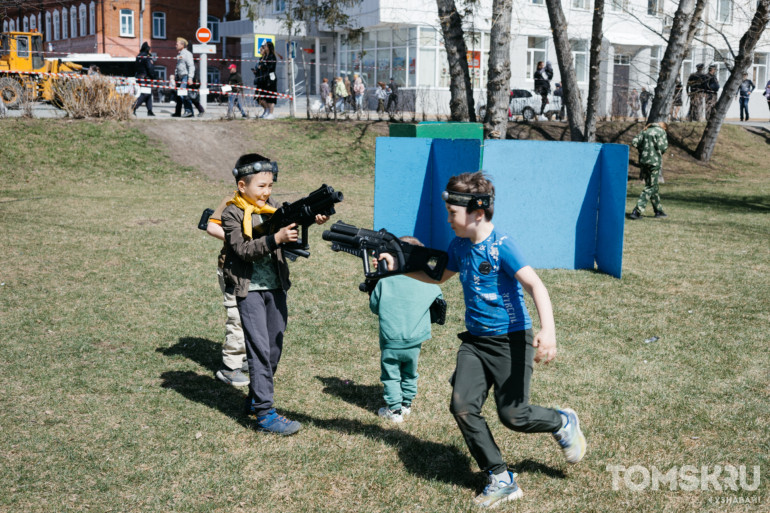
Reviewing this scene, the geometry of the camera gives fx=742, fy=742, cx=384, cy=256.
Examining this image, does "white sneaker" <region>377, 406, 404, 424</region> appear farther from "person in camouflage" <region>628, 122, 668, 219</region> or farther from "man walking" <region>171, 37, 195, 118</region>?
"man walking" <region>171, 37, 195, 118</region>

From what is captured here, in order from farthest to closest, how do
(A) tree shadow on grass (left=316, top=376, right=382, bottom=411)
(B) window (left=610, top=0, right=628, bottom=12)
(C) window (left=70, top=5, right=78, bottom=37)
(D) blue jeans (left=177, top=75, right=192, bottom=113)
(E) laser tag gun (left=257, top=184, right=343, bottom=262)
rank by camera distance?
(C) window (left=70, top=5, right=78, bottom=37) < (D) blue jeans (left=177, top=75, right=192, bottom=113) < (B) window (left=610, top=0, right=628, bottom=12) < (A) tree shadow on grass (left=316, top=376, right=382, bottom=411) < (E) laser tag gun (left=257, top=184, right=343, bottom=262)

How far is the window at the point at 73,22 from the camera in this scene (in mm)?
52594

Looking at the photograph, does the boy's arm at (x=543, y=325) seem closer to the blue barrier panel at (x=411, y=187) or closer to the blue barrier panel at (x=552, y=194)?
the blue barrier panel at (x=552, y=194)

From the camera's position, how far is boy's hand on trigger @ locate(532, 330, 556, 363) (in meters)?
3.60

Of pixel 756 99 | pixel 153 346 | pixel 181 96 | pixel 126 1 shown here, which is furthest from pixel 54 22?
pixel 153 346

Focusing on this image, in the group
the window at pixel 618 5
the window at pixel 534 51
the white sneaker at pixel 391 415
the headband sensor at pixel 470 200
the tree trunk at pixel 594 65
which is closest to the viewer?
the headband sensor at pixel 470 200

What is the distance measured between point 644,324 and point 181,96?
17952 mm

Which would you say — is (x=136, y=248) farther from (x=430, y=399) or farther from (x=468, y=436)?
(x=468, y=436)

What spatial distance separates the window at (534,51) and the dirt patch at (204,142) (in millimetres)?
21445

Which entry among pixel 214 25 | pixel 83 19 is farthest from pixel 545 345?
pixel 83 19

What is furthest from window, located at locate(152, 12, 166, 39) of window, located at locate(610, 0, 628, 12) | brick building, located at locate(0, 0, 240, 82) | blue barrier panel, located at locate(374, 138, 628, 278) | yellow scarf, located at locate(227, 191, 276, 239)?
yellow scarf, located at locate(227, 191, 276, 239)

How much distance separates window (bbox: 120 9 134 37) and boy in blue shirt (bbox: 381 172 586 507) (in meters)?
51.9

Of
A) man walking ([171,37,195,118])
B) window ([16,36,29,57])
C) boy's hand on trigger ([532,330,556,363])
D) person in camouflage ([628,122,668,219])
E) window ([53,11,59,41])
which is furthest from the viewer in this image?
window ([53,11,59,41])

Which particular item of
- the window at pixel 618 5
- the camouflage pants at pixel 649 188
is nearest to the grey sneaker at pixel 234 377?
the camouflage pants at pixel 649 188
